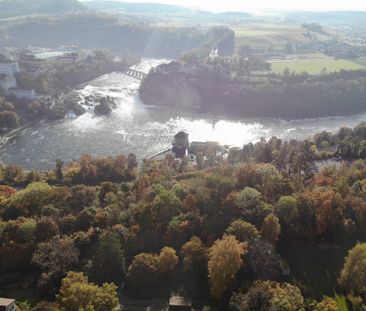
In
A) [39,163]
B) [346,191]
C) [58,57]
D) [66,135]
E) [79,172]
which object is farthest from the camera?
[58,57]

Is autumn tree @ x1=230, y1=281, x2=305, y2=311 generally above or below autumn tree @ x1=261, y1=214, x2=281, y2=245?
below

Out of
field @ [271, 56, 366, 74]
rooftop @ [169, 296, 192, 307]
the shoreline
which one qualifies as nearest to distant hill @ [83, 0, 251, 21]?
field @ [271, 56, 366, 74]

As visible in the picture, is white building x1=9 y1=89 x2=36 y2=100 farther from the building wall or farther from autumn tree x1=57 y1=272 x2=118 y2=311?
autumn tree x1=57 y1=272 x2=118 y2=311

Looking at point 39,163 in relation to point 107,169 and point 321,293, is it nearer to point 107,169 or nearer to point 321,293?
point 107,169

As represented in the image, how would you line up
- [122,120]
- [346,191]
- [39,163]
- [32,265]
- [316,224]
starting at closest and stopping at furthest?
[32,265] → [316,224] → [346,191] → [39,163] → [122,120]

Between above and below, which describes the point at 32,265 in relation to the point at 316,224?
below

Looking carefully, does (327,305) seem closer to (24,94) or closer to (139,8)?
(24,94)

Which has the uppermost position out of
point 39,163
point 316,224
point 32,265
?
point 316,224

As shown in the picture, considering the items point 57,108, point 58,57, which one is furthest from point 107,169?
point 58,57
